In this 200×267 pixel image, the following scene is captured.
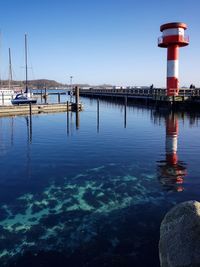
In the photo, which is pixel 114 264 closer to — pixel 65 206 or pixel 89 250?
pixel 89 250

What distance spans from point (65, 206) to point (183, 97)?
1428 inches

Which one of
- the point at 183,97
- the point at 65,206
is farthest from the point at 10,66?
the point at 65,206

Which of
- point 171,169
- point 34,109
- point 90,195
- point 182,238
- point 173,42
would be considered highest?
point 173,42

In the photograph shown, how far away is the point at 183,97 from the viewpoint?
143ft

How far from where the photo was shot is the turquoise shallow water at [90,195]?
7.85 m

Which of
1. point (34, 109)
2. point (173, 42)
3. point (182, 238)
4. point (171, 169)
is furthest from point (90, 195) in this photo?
point (173, 42)

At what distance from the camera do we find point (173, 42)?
40.4 m

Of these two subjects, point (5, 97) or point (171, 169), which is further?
point (5, 97)

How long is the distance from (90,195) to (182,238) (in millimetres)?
6764

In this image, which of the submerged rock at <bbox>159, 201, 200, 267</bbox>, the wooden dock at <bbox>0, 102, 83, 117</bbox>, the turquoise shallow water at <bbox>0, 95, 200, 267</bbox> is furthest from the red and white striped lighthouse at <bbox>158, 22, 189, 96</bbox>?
the submerged rock at <bbox>159, 201, 200, 267</bbox>

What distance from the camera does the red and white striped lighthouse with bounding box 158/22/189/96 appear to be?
40.2m

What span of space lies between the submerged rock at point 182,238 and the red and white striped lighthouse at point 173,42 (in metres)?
37.8

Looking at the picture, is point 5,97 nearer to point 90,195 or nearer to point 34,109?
point 34,109

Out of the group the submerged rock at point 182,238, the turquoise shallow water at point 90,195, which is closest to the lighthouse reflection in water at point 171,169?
the turquoise shallow water at point 90,195
